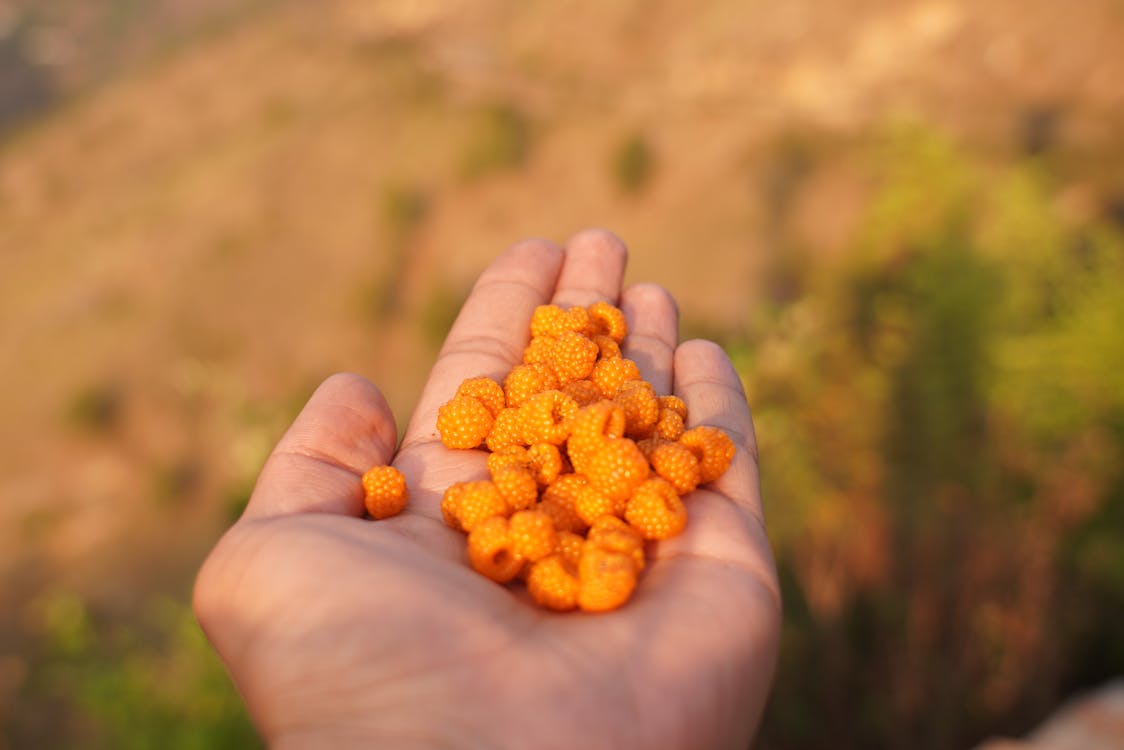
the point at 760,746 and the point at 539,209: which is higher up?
the point at 539,209

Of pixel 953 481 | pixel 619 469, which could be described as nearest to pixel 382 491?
pixel 619 469

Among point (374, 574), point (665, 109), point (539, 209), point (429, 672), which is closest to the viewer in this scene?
point (429, 672)

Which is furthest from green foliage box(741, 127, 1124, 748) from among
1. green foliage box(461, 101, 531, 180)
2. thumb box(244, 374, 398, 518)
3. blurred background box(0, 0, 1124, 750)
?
green foliage box(461, 101, 531, 180)

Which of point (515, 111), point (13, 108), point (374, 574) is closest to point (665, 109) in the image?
point (515, 111)

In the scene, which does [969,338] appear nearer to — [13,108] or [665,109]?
[665,109]

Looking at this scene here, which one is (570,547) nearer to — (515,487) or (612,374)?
(515,487)

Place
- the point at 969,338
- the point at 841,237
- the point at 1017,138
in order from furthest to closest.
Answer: the point at 1017,138 < the point at 841,237 < the point at 969,338

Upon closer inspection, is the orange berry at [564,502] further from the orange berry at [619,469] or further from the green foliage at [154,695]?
the green foliage at [154,695]
